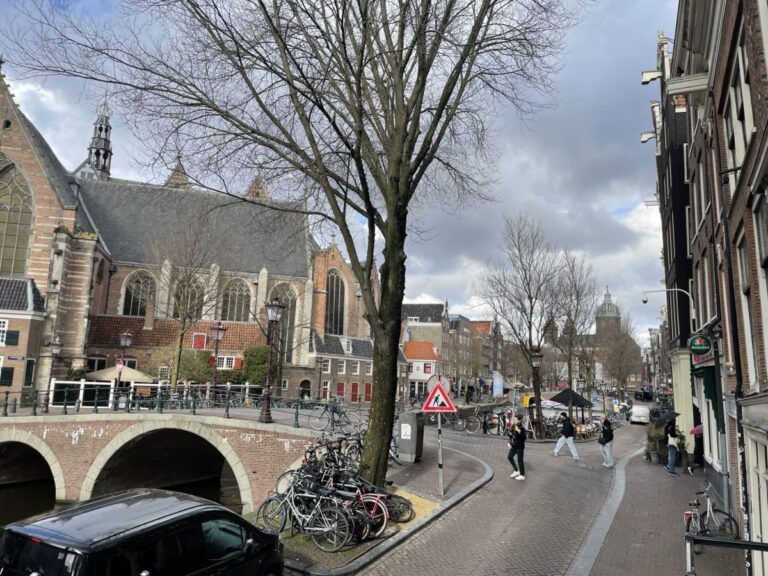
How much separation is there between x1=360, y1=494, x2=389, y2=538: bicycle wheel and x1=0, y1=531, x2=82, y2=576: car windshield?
4826mm

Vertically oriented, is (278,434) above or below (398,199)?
below

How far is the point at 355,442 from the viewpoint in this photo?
13.1m

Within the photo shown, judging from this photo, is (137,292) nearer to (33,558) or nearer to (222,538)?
(222,538)

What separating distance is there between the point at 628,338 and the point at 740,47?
2165 inches

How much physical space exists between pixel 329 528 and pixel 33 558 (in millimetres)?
4172

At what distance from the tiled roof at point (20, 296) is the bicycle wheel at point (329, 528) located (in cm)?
2803

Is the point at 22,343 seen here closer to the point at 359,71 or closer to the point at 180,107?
the point at 180,107

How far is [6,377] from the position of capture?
2714 centimetres

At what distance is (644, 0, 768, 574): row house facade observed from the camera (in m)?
6.28

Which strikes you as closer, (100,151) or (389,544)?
(389,544)

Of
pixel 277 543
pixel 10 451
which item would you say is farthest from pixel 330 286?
pixel 277 543

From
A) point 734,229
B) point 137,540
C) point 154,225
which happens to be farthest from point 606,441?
point 154,225

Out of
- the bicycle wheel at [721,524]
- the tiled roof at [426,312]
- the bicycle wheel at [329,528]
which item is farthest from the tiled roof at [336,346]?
the bicycle wheel at [329,528]

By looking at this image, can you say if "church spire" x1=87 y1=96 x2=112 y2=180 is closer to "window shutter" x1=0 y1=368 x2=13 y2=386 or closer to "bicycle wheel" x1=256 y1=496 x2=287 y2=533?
"window shutter" x1=0 y1=368 x2=13 y2=386
